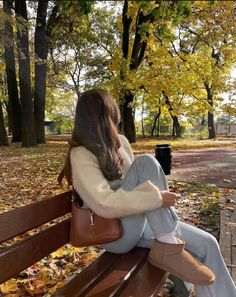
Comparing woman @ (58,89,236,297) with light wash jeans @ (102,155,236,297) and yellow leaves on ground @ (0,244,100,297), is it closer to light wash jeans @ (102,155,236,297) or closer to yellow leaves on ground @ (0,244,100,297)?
light wash jeans @ (102,155,236,297)

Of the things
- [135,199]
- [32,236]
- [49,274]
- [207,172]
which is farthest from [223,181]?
[32,236]

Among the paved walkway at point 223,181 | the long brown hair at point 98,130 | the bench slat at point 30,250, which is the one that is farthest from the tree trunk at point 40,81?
the bench slat at point 30,250

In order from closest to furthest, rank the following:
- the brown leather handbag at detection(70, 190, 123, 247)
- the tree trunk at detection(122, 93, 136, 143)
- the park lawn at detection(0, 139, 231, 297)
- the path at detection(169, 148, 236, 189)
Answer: the brown leather handbag at detection(70, 190, 123, 247)
the park lawn at detection(0, 139, 231, 297)
the path at detection(169, 148, 236, 189)
the tree trunk at detection(122, 93, 136, 143)

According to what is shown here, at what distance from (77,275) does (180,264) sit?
25.2 inches

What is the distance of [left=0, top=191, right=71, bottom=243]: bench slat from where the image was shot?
233 centimetres

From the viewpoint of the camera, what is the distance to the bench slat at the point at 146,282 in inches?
95.3

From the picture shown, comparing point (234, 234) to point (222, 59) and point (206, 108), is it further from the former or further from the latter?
point (222, 59)

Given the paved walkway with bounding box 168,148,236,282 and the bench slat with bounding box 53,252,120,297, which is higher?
the bench slat with bounding box 53,252,120,297

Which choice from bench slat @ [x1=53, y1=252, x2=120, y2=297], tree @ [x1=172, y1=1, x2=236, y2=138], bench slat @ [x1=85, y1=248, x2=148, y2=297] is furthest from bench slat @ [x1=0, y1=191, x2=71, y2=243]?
tree @ [x1=172, y1=1, x2=236, y2=138]

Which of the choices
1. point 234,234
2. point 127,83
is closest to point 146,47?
point 127,83

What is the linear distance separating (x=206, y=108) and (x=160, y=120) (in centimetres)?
1995

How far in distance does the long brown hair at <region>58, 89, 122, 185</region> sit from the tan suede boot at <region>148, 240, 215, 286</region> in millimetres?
597

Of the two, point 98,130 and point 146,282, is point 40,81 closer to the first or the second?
point 98,130

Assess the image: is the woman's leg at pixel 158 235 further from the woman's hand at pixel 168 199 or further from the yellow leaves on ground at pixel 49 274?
the yellow leaves on ground at pixel 49 274
